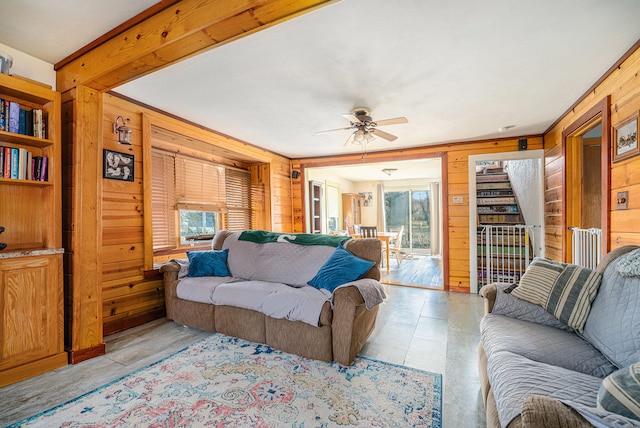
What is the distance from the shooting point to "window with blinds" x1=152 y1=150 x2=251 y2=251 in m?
3.52

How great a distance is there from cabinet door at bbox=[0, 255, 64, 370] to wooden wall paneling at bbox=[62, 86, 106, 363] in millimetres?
98

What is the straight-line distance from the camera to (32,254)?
2.02m

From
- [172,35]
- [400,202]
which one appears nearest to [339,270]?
[172,35]

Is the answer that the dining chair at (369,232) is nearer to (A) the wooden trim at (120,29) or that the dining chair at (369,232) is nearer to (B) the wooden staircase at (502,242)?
(B) the wooden staircase at (502,242)

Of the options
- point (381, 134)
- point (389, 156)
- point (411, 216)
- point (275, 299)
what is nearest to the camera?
point (275, 299)

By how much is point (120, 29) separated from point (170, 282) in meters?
2.26

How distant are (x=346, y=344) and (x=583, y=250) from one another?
8.96 ft

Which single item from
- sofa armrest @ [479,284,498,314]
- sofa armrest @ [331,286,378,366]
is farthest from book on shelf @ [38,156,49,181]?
sofa armrest @ [479,284,498,314]

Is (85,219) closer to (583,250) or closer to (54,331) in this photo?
(54,331)

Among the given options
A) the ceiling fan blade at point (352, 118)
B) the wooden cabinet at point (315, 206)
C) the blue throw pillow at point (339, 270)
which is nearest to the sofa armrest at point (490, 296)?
the blue throw pillow at point (339, 270)

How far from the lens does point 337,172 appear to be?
7.46 metres

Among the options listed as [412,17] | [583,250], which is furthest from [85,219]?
[583,250]

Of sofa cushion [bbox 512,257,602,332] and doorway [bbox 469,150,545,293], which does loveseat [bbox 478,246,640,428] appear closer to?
sofa cushion [bbox 512,257,602,332]

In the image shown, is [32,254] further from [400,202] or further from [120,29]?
[400,202]
